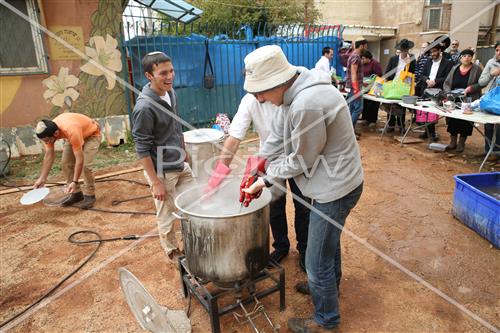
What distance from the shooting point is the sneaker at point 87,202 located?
4.43m

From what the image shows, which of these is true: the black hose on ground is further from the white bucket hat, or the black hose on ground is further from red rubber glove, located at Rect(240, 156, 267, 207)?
the white bucket hat

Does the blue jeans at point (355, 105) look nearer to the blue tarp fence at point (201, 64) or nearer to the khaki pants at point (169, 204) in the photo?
the blue tarp fence at point (201, 64)

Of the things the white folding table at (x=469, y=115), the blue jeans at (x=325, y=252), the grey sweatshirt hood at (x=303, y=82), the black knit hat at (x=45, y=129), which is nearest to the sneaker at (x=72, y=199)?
the black knit hat at (x=45, y=129)

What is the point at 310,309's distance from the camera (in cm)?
255

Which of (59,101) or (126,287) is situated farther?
(59,101)

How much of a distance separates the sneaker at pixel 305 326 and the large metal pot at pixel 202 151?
212cm

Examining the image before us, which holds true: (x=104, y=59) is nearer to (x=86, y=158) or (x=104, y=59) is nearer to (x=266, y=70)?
(x=86, y=158)

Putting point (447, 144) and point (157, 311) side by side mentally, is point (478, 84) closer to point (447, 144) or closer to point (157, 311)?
point (447, 144)

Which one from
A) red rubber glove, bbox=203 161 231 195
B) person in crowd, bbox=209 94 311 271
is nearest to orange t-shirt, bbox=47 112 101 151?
person in crowd, bbox=209 94 311 271

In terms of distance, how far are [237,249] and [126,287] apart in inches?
29.4

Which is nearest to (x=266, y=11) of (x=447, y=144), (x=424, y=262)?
(x=447, y=144)

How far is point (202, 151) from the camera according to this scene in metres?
4.11

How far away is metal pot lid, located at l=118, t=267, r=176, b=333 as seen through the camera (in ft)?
6.46

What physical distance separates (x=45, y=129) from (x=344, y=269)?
3.47m
